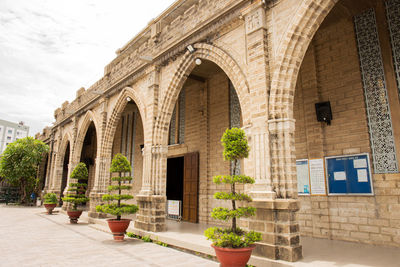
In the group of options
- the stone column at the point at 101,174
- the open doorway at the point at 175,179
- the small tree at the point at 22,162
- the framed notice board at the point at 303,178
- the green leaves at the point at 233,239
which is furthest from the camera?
the small tree at the point at 22,162

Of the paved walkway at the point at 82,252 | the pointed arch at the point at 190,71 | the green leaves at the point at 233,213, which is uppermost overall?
the pointed arch at the point at 190,71

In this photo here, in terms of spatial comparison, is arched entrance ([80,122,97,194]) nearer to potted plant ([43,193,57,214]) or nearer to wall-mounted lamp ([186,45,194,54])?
potted plant ([43,193,57,214])

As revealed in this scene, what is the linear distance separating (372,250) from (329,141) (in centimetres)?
224

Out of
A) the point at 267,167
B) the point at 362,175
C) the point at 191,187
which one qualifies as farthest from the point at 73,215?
the point at 362,175

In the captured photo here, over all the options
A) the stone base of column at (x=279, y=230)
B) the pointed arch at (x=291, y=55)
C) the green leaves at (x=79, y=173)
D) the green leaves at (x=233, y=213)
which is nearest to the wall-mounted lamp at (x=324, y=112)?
the pointed arch at (x=291, y=55)

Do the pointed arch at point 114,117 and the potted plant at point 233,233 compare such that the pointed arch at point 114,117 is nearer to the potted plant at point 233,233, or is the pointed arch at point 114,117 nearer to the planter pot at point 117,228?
the planter pot at point 117,228

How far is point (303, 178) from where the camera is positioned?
20.2 feet

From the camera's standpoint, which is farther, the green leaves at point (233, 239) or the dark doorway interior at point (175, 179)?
the dark doorway interior at point (175, 179)

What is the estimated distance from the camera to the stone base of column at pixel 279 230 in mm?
3865

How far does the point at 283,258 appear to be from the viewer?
12.6 feet

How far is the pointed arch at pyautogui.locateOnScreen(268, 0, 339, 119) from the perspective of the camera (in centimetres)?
430

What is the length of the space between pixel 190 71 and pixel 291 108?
3.31 m

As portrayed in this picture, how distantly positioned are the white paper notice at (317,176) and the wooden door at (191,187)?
3888 millimetres

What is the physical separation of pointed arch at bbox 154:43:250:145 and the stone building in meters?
0.03
